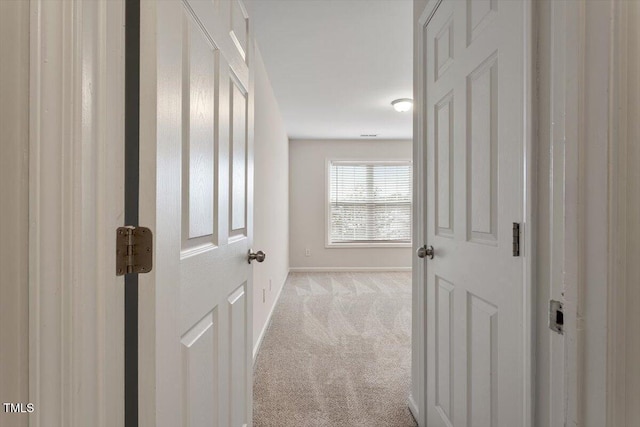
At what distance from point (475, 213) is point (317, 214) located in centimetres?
521

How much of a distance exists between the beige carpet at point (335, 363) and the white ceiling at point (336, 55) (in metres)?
1.92

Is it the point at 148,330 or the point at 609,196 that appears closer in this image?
the point at 609,196

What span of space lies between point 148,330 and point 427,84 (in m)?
1.51

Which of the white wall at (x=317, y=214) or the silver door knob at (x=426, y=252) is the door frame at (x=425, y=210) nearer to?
the silver door knob at (x=426, y=252)

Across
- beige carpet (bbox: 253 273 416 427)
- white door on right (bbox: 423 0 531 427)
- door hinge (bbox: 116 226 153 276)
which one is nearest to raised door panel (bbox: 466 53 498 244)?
white door on right (bbox: 423 0 531 427)

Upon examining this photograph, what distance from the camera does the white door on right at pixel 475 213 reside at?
0.97 m

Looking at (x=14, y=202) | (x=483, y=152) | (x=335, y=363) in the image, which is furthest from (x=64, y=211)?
(x=335, y=363)

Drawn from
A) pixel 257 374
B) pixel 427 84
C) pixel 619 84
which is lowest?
pixel 257 374

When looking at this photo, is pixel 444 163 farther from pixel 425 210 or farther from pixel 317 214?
pixel 317 214

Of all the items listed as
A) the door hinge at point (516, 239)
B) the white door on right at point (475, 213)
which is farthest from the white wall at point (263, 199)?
the door hinge at point (516, 239)

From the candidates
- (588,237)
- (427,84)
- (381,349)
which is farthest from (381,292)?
(588,237)

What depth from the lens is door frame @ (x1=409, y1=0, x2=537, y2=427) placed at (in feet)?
2.93

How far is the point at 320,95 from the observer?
4.04 m

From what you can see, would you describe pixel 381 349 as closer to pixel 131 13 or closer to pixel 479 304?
pixel 479 304
